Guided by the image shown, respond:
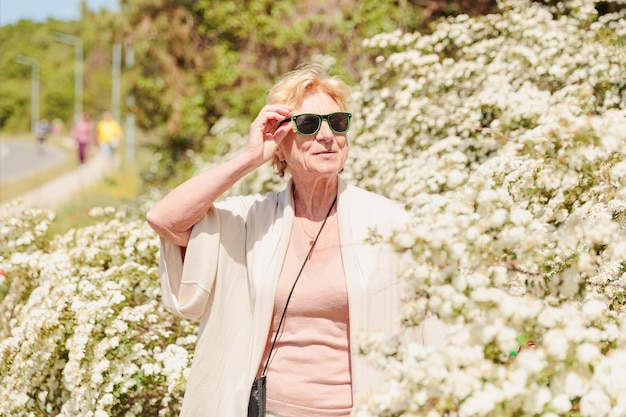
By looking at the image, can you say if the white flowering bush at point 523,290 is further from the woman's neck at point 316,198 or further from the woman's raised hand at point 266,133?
the woman's raised hand at point 266,133

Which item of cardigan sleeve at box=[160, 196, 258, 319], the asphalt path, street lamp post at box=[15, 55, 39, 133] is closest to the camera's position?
cardigan sleeve at box=[160, 196, 258, 319]

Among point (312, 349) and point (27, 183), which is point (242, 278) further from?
point (27, 183)

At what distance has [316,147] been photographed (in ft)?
8.27

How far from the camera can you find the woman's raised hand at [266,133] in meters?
2.47

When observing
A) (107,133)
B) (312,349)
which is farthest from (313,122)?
(107,133)

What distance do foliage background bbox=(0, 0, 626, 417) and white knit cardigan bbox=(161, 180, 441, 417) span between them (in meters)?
0.21

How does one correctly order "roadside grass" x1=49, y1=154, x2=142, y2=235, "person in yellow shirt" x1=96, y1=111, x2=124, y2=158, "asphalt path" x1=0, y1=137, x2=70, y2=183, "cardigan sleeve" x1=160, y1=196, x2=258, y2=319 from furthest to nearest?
"asphalt path" x1=0, y1=137, x2=70, y2=183 < "person in yellow shirt" x1=96, y1=111, x2=124, y2=158 < "roadside grass" x1=49, y1=154, x2=142, y2=235 < "cardigan sleeve" x1=160, y1=196, x2=258, y2=319

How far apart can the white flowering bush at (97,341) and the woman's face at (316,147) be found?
105cm

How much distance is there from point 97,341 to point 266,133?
48.8 inches

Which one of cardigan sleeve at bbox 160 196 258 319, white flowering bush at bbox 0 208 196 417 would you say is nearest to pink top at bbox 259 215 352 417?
cardigan sleeve at bbox 160 196 258 319

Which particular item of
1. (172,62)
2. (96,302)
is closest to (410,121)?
(96,302)

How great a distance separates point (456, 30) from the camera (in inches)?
207

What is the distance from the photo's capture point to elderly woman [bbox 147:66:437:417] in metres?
2.34

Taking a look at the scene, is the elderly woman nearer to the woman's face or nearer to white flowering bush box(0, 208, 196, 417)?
the woman's face
